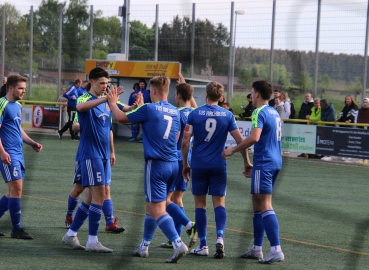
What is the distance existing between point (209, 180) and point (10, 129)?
217cm

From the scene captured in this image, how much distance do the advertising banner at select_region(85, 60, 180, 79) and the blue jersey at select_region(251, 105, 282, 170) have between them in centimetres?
1388

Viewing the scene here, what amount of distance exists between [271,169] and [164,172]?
102 cm

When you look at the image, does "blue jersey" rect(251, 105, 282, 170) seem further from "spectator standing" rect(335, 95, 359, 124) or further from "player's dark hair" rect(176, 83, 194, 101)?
"spectator standing" rect(335, 95, 359, 124)

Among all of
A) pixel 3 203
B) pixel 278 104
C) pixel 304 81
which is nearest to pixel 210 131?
pixel 3 203

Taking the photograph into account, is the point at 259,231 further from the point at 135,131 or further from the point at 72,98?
the point at 135,131

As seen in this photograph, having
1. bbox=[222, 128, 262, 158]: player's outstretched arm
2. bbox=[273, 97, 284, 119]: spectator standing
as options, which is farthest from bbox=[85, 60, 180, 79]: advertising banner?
bbox=[222, 128, 262, 158]: player's outstretched arm

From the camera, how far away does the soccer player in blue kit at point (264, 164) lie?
6.41 meters

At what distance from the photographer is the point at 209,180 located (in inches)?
269

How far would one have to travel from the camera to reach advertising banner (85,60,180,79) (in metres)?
20.7

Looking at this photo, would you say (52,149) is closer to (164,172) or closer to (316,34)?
(164,172)

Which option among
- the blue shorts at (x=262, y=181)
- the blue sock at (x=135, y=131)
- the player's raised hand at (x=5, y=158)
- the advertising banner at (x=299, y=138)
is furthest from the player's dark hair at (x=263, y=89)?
the blue sock at (x=135, y=131)

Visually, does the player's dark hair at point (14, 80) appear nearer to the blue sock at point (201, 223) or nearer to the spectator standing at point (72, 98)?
the blue sock at point (201, 223)

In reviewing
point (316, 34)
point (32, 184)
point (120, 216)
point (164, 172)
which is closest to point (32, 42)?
point (316, 34)

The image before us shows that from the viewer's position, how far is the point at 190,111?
7.20m
